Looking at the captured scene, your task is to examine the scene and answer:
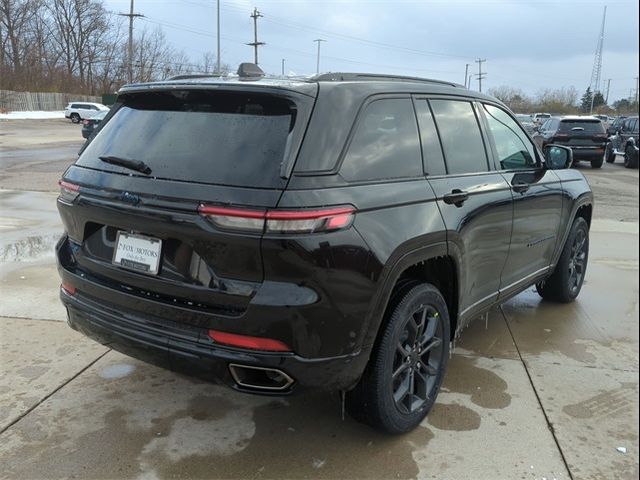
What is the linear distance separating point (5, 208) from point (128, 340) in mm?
7485

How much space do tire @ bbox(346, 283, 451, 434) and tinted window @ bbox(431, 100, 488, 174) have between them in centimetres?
82

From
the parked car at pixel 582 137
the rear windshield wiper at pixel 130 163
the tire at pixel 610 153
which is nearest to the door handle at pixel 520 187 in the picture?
the rear windshield wiper at pixel 130 163

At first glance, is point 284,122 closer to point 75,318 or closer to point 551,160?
point 75,318

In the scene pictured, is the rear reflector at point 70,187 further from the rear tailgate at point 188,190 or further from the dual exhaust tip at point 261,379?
the dual exhaust tip at point 261,379

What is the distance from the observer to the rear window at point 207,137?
2.45m

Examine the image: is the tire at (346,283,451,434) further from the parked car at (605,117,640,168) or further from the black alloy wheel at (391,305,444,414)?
the parked car at (605,117,640,168)

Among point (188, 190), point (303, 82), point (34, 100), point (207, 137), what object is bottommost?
point (188, 190)

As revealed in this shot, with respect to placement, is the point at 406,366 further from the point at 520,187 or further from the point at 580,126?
the point at 580,126

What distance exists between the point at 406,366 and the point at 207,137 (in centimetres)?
154

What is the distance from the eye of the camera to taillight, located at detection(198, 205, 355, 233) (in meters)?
2.31

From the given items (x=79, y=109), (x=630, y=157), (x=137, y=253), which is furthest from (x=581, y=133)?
(x=79, y=109)

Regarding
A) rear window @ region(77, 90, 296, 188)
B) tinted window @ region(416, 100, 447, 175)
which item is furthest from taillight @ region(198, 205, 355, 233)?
tinted window @ region(416, 100, 447, 175)

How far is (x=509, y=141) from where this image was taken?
4156mm

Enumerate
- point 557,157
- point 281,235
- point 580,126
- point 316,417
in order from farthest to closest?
1. point 580,126
2. point 557,157
3. point 316,417
4. point 281,235
